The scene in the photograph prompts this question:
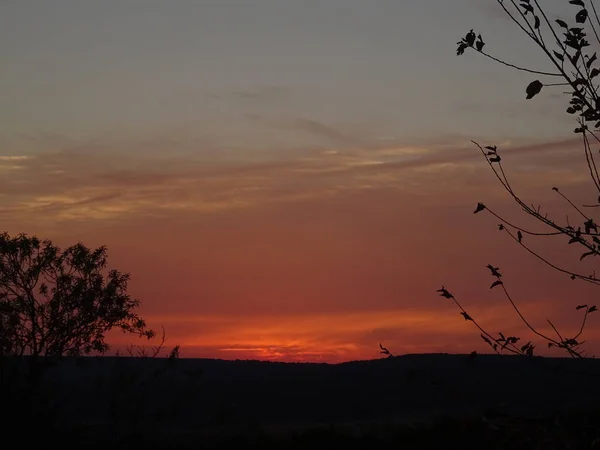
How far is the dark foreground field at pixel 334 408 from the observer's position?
17.6 meters

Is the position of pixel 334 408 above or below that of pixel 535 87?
below

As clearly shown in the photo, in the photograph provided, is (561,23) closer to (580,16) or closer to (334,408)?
(580,16)

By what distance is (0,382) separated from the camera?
18688mm

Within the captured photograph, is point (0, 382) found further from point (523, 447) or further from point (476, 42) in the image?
point (476, 42)

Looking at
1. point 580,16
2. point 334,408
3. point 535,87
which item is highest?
point 580,16

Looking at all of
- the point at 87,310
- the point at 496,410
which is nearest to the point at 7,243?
the point at 87,310

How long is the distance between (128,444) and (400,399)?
10.5 metres

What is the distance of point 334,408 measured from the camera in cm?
2653

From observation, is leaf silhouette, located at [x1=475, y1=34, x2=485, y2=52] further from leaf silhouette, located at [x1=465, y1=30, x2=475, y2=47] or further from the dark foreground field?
the dark foreground field

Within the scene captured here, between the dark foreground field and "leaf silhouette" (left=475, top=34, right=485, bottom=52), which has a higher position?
"leaf silhouette" (left=475, top=34, right=485, bottom=52)

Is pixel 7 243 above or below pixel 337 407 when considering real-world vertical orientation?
above

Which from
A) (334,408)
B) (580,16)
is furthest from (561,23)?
(334,408)

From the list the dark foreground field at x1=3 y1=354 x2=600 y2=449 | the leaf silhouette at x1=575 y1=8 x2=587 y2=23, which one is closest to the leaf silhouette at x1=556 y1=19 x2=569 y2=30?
the leaf silhouette at x1=575 y1=8 x2=587 y2=23

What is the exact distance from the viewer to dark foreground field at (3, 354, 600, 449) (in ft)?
57.8
